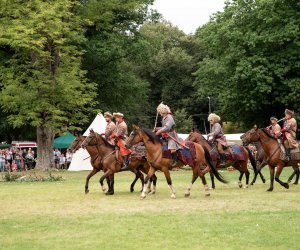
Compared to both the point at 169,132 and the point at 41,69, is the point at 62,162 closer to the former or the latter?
the point at 41,69

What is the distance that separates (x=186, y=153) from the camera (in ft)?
64.3

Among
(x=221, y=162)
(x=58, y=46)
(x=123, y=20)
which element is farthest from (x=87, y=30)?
(x=221, y=162)

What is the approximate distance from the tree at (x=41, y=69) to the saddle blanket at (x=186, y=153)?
1898 cm

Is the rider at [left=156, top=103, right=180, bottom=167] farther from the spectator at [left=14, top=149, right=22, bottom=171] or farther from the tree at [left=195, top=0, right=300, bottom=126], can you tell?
the tree at [left=195, top=0, right=300, bottom=126]

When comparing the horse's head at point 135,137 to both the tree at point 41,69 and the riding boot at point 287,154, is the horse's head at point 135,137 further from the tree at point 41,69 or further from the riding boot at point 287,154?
the tree at point 41,69

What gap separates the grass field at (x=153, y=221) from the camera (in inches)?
440

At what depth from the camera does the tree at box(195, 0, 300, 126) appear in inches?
1837

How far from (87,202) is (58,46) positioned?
74.9 ft

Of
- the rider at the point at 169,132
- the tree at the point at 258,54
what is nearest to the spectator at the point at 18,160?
the tree at the point at 258,54

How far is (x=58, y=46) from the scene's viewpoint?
39.7 m

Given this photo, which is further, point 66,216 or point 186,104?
point 186,104

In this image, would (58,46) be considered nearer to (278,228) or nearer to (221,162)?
(221,162)

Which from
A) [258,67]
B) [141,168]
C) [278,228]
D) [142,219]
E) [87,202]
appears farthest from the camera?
[258,67]

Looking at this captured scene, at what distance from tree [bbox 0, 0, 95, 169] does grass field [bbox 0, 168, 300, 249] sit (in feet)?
58.4
